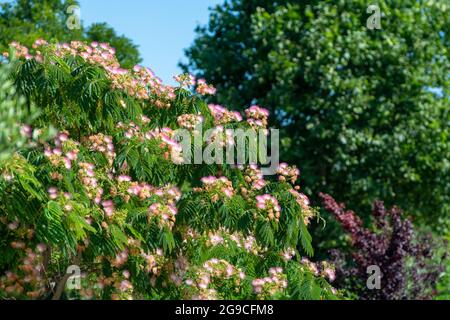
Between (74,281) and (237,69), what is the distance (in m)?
9.52

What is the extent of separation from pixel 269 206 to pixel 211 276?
3.36 ft

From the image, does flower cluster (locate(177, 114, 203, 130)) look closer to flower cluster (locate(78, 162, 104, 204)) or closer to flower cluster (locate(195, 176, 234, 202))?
flower cluster (locate(195, 176, 234, 202))

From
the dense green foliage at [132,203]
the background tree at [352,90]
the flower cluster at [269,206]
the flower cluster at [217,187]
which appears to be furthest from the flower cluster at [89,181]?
the background tree at [352,90]

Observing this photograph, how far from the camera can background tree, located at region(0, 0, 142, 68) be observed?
69.5 ft

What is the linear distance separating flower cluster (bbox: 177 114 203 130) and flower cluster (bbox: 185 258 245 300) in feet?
4.67

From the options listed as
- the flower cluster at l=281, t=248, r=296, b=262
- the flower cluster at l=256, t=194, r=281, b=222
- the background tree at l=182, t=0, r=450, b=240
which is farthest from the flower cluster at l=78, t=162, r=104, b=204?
the background tree at l=182, t=0, r=450, b=240

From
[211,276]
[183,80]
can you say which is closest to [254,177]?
[211,276]

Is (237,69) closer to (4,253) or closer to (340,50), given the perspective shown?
(340,50)

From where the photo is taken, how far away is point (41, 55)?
8.23 meters

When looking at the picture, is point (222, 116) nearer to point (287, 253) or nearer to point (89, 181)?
point (287, 253)

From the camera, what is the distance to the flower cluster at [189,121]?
8188mm

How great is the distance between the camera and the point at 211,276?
8141 mm

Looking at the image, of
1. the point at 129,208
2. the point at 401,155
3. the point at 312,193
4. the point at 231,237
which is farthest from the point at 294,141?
the point at 129,208

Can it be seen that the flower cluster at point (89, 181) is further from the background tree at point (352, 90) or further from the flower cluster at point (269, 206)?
the background tree at point (352, 90)
